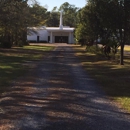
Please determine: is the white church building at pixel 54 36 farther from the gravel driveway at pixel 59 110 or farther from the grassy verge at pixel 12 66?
the gravel driveway at pixel 59 110

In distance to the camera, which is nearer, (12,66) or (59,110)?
(59,110)

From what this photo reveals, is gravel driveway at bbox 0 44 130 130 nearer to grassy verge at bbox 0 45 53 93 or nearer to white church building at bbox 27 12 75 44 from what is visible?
grassy verge at bbox 0 45 53 93

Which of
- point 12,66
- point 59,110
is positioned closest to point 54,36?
point 12,66

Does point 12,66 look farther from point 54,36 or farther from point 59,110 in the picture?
point 54,36

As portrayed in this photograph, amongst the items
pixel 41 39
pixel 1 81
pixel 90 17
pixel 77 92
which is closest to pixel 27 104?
pixel 77 92

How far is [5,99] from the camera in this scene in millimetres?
9086

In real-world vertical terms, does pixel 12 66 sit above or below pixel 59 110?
below

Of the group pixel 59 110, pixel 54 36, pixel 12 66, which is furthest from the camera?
pixel 54 36

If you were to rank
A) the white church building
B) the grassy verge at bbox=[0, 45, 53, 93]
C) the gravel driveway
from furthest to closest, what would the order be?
the white church building
the grassy verge at bbox=[0, 45, 53, 93]
the gravel driveway

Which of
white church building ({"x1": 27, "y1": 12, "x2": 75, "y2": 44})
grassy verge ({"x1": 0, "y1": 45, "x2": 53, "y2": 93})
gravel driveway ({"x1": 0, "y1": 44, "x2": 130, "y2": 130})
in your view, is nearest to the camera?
gravel driveway ({"x1": 0, "y1": 44, "x2": 130, "y2": 130})

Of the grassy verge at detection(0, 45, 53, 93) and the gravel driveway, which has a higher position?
the gravel driveway

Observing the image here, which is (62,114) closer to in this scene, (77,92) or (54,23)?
(77,92)

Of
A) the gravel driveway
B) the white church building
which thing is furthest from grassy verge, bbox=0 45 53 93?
the white church building

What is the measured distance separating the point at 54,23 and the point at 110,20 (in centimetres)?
10643
